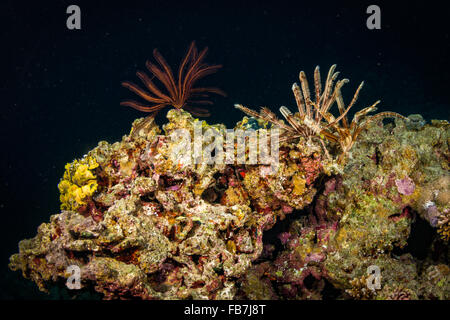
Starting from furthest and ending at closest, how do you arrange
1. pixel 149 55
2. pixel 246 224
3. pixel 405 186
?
pixel 149 55
pixel 246 224
pixel 405 186

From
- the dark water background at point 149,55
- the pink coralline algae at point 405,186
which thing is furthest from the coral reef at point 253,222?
the dark water background at point 149,55

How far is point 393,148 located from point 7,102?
29.8 meters

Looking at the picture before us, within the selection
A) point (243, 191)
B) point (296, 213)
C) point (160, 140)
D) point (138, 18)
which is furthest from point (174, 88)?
point (138, 18)

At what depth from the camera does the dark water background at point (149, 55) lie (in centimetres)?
2209

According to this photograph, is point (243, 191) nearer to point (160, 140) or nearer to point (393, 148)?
point (160, 140)

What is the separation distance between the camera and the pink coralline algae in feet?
10.4

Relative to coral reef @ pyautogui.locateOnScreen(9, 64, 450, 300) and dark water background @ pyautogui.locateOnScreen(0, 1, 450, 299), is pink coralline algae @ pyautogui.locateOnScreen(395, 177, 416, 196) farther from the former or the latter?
dark water background @ pyautogui.locateOnScreen(0, 1, 450, 299)

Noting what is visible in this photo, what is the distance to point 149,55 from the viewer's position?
31344 millimetres

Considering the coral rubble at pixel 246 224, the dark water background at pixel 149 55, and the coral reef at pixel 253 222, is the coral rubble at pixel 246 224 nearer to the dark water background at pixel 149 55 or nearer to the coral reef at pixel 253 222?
the coral reef at pixel 253 222

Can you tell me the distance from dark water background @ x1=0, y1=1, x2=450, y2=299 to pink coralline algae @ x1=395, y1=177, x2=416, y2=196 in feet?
58.1

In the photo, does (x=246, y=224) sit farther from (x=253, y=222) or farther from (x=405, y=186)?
(x=405, y=186)

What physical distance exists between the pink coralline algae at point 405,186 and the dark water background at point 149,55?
17.7 metres

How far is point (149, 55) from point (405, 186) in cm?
3375

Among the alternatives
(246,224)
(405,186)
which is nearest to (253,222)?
(246,224)
